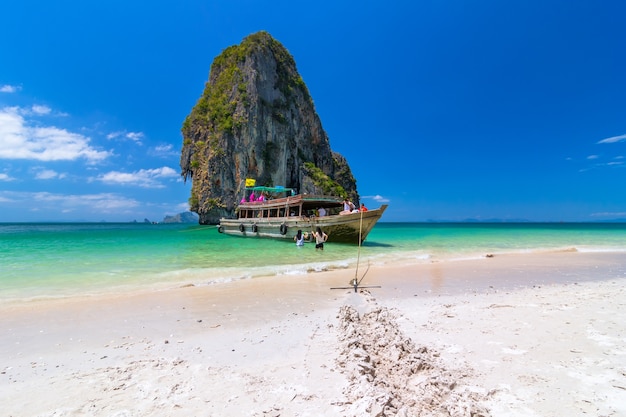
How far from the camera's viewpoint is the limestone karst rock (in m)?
54.7

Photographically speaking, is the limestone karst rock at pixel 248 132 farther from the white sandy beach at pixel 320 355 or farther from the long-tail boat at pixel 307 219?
the white sandy beach at pixel 320 355

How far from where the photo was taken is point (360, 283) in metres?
9.23

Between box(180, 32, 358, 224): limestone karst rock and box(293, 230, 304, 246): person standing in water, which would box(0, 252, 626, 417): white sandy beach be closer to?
box(293, 230, 304, 246): person standing in water

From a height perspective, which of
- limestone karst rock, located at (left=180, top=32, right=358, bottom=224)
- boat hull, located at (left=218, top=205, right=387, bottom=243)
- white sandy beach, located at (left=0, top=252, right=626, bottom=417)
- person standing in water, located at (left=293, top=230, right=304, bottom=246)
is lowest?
white sandy beach, located at (left=0, top=252, right=626, bottom=417)

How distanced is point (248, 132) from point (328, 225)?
3650 centimetres

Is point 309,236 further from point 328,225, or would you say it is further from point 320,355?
A: point 320,355

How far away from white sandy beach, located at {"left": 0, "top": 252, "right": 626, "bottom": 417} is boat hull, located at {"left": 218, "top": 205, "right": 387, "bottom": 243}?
1163cm

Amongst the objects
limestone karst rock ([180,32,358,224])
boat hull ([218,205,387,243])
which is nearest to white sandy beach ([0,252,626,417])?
boat hull ([218,205,387,243])

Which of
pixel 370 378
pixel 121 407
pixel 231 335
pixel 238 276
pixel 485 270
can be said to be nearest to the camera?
pixel 121 407

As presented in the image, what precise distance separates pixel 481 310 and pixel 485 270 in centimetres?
669

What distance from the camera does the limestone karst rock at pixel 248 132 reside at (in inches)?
2154

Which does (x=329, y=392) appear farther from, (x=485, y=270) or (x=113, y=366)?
(x=485, y=270)

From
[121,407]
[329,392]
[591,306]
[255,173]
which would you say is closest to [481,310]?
[591,306]

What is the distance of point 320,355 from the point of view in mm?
3924
